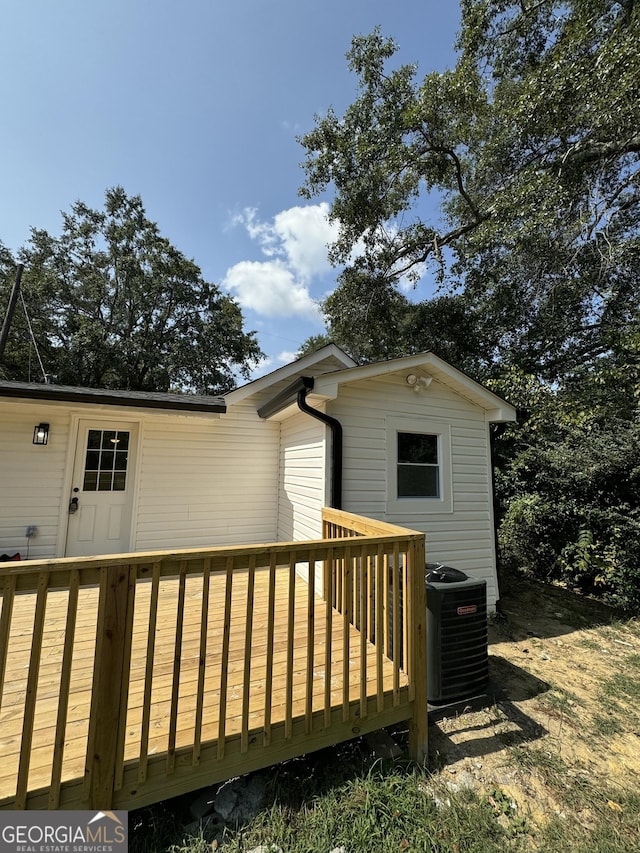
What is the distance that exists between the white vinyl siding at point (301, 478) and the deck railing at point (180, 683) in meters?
1.41

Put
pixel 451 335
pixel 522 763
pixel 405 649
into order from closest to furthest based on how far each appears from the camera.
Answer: pixel 522 763 < pixel 405 649 < pixel 451 335

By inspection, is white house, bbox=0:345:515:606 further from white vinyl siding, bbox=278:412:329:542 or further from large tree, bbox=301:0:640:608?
large tree, bbox=301:0:640:608

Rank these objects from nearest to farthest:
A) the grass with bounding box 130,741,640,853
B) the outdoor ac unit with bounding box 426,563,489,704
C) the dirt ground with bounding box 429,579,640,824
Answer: the grass with bounding box 130,741,640,853
the dirt ground with bounding box 429,579,640,824
the outdoor ac unit with bounding box 426,563,489,704

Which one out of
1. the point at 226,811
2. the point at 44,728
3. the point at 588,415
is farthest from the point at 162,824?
the point at 588,415

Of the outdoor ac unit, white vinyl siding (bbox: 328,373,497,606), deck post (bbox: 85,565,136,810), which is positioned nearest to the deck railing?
deck post (bbox: 85,565,136,810)

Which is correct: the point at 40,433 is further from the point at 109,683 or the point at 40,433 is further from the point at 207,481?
the point at 109,683

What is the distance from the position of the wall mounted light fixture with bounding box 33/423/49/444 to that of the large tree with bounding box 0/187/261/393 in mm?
11607

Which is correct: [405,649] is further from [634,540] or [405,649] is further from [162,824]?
[634,540]

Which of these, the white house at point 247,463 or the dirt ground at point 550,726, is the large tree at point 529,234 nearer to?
the dirt ground at point 550,726

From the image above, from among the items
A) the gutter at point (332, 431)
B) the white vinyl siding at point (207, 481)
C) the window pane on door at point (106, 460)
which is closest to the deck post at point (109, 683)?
the gutter at point (332, 431)

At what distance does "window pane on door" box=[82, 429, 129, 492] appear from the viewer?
5078 millimetres

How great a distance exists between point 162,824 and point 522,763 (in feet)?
7.19

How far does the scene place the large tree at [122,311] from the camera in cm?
1475

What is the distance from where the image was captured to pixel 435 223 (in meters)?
10.2
